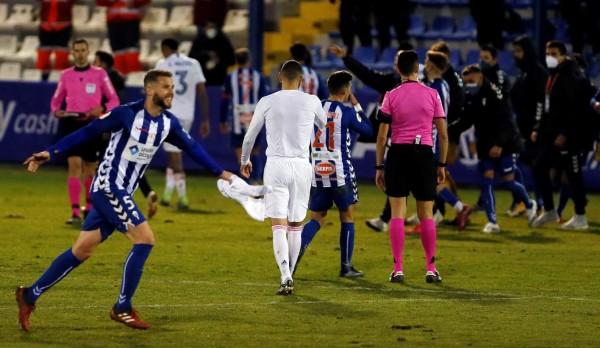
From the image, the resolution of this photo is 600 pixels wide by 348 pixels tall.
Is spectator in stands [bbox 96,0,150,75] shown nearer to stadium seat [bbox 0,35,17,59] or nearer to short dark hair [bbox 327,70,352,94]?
stadium seat [bbox 0,35,17,59]

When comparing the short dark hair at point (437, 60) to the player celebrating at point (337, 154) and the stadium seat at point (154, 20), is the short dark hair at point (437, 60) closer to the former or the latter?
the player celebrating at point (337, 154)

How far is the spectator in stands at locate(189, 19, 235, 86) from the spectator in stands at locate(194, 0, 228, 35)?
70cm

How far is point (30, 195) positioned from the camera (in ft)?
65.4

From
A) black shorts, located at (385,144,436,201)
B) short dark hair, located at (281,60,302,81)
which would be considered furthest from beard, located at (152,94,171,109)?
black shorts, located at (385,144,436,201)

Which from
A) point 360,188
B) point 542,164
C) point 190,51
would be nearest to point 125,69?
point 190,51

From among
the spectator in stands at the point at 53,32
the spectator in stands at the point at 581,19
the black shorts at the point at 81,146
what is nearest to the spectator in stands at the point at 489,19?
the spectator in stands at the point at 581,19

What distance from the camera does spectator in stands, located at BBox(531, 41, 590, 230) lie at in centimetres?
1703

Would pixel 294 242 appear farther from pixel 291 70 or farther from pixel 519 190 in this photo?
pixel 519 190

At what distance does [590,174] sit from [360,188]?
11.2 feet

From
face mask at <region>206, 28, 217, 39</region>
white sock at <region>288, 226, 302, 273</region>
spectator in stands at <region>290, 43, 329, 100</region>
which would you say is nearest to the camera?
white sock at <region>288, 226, 302, 273</region>

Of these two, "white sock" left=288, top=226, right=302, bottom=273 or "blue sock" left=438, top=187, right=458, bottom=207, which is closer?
"white sock" left=288, top=226, right=302, bottom=273

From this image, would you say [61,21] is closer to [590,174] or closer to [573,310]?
[590,174]

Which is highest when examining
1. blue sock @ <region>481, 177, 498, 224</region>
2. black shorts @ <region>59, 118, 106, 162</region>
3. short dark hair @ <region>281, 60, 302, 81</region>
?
short dark hair @ <region>281, 60, 302, 81</region>

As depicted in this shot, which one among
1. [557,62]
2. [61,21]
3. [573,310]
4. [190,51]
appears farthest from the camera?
[61,21]
